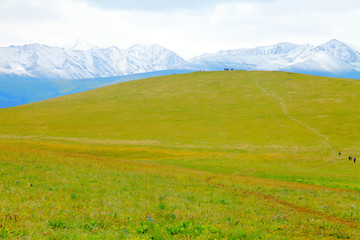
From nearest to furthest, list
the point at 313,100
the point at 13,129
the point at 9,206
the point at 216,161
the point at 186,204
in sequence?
1. the point at 9,206
2. the point at 186,204
3. the point at 216,161
4. the point at 13,129
5. the point at 313,100

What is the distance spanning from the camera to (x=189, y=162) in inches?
2292

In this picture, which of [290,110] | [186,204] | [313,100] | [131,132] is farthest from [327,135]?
[186,204]

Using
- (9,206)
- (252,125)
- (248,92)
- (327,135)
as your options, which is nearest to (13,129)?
(252,125)

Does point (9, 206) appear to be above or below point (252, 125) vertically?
above

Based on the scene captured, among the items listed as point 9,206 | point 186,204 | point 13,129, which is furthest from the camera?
point 13,129

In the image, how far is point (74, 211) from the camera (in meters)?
11.6

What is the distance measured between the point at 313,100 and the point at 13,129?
13201cm

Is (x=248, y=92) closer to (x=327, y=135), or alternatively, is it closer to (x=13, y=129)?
(x=327, y=135)

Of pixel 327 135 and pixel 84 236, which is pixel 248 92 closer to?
pixel 327 135

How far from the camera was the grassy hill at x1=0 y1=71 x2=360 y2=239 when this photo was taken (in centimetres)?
1127

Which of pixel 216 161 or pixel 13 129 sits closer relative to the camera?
pixel 216 161

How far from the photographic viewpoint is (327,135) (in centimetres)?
9081

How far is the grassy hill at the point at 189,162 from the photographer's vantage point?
37.0ft

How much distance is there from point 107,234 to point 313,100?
14432 cm
